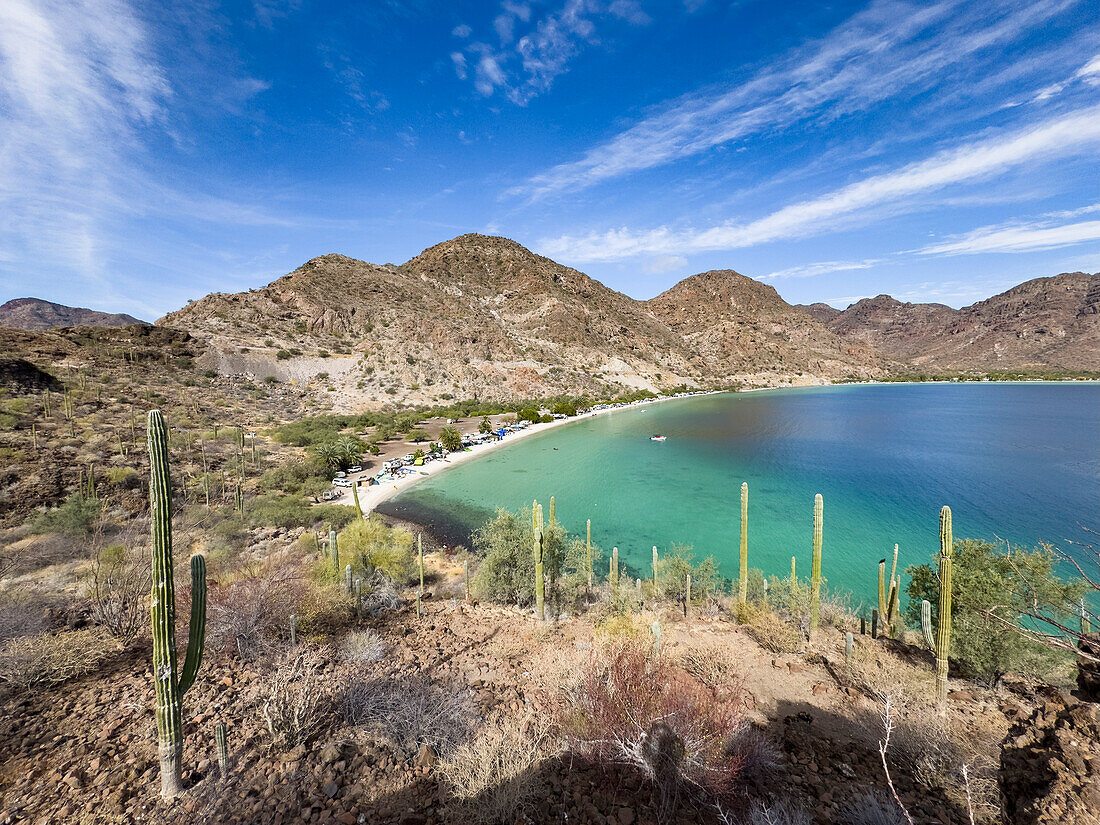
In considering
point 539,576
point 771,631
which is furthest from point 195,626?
point 771,631

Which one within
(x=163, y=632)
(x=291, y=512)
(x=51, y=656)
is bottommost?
(x=291, y=512)

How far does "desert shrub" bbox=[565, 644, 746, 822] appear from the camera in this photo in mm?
4707

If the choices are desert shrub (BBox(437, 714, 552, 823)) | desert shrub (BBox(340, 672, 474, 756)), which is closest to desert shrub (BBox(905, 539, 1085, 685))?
desert shrub (BBox(437, 714, 552, 823))

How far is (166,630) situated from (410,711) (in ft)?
9.99

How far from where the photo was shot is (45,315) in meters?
109

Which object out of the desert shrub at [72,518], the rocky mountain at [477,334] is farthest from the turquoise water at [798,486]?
the rocky mountain at [477,334]

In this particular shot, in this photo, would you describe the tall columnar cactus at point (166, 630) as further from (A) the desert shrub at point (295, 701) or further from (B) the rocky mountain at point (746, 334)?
(B) the rocky mountain at point (746, 334)

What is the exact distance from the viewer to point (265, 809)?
170 inches

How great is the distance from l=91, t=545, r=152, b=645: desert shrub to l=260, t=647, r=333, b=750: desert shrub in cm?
300

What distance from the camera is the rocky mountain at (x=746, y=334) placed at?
126 metres

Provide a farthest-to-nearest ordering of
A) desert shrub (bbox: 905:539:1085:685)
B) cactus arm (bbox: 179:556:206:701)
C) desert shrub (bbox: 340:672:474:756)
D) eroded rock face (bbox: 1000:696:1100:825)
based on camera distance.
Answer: desert shrub (bbox: 905:539:1085:685) < desert shrub (bbox: 340:672:474:756) < cactus arm (bbox: 179:556:206:701) < eroded rock face (bbox: 1000:696:1100:825)

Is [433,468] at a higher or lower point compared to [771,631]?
lower

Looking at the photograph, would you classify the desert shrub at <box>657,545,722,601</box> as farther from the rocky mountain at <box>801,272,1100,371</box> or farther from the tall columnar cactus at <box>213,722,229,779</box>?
the rocky mountain at <box>801,272,1100,371</box>

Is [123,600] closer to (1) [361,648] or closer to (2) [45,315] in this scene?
(1) [361,648]
